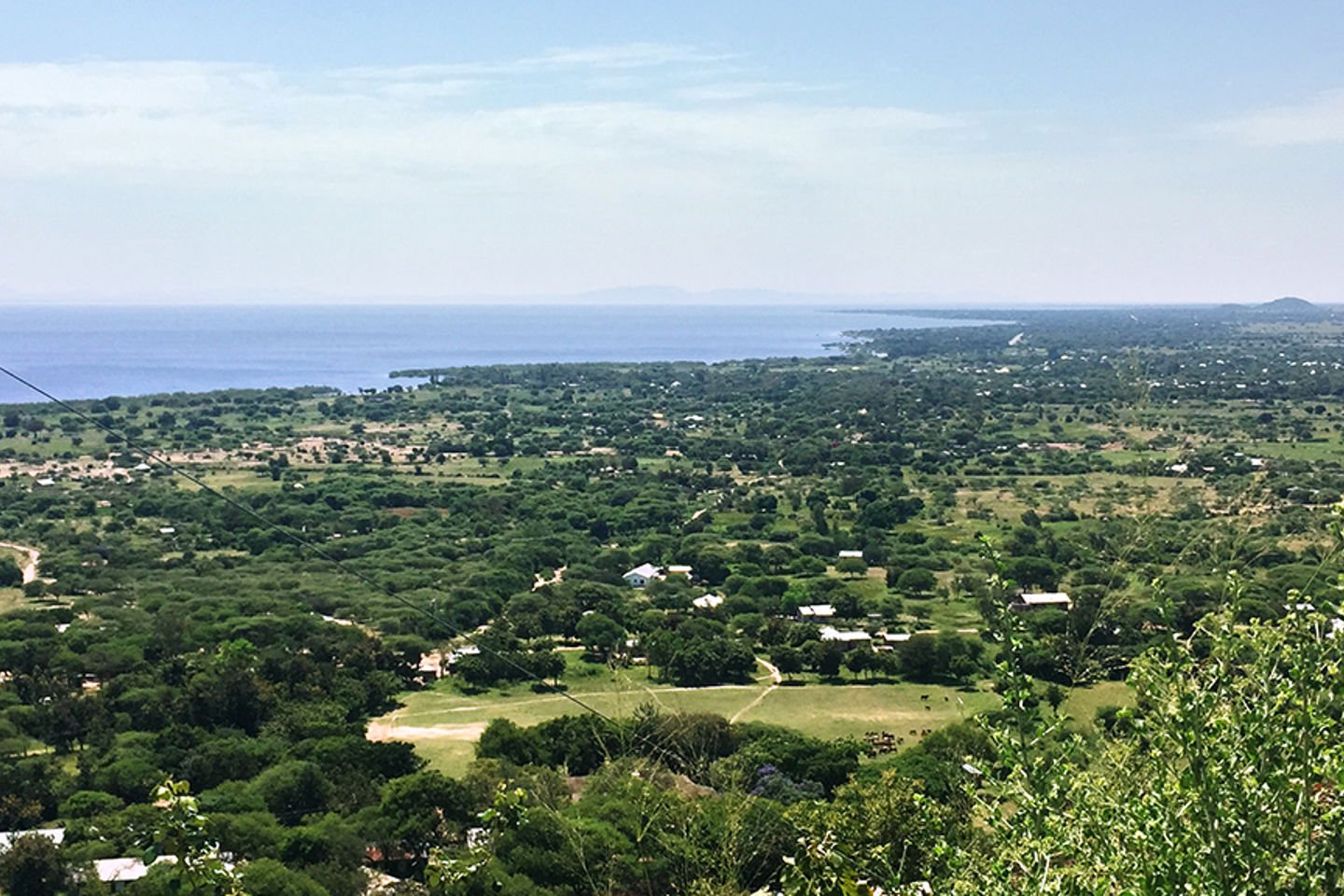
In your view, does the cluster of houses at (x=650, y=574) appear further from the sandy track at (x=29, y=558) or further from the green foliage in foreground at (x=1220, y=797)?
the green foliage in foreground at (x=1220, y=797)

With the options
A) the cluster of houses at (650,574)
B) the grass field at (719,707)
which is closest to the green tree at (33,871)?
the grass field at (719,707)

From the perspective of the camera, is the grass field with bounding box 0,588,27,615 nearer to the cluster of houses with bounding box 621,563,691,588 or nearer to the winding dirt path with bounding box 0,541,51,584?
the winding dirt path with bounding box 0,541,51,584

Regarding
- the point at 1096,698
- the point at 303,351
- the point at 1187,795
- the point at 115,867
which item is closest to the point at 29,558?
the point at 115,867

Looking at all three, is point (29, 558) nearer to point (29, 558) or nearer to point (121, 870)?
point (29, 558)

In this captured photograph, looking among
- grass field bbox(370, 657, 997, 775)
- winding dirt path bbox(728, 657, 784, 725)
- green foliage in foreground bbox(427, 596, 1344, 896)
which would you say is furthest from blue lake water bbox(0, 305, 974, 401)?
A: green foliage in foreground bbox(427, 596, 1344, 896)

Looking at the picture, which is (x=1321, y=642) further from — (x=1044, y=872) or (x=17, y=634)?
(x=17, y=634)
